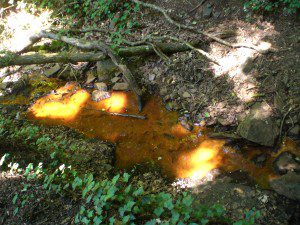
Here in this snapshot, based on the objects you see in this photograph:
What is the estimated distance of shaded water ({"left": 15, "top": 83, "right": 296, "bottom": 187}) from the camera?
15.1ft

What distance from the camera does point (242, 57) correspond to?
546 cm

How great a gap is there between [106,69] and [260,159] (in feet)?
14.7

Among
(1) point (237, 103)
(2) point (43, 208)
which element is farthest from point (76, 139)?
(1) point (237, 103)

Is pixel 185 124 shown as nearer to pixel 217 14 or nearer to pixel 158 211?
pixel 217 14

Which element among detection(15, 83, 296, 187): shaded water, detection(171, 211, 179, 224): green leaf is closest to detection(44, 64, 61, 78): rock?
detection(15, 83, 296, 187): shaded water

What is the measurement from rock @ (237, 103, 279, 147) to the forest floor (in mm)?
118

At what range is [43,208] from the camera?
2744 mm

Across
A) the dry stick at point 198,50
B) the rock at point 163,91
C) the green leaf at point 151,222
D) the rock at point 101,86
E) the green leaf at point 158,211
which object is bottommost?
the rock at point 101,86

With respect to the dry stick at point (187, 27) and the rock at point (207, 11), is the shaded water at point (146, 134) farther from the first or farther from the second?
the rock at point (207, 11)

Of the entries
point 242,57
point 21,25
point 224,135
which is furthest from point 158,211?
point 21,25

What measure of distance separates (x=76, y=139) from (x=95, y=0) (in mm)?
4846

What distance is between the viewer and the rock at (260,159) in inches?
173

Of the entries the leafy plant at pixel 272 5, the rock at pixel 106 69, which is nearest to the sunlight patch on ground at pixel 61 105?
the rock at pixel 106 69

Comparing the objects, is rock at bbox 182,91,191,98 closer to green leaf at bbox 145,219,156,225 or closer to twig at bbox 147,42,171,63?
twig at bbox 147,42,171,63
